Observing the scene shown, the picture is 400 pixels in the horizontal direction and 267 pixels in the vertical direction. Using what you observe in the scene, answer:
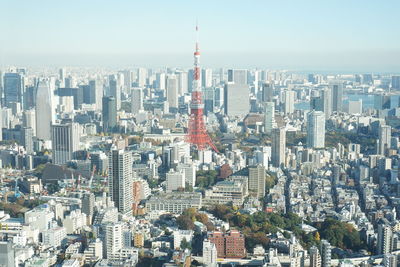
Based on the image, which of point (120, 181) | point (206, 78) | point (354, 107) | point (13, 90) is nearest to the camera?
point (120, 181)

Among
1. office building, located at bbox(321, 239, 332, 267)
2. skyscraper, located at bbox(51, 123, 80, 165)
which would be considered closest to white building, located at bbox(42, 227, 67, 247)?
office building, located at bbox(321, 239, 332, 267)

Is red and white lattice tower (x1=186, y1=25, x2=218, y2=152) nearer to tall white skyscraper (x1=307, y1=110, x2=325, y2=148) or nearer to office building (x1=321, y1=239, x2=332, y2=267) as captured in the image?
tall white skyscraper (x1=307, y1=110, x2=325, y2=148)

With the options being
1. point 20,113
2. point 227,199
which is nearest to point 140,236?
point 227,199

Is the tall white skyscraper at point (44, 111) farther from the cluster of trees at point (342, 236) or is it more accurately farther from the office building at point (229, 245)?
the cluster of trees at point (342, 236)

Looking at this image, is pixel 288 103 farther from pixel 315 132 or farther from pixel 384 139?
pixel 384 139

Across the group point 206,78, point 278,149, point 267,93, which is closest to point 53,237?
point 278,149

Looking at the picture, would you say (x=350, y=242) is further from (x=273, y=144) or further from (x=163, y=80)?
(x=163, y=80)

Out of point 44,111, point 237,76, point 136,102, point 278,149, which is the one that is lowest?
point 278,149
